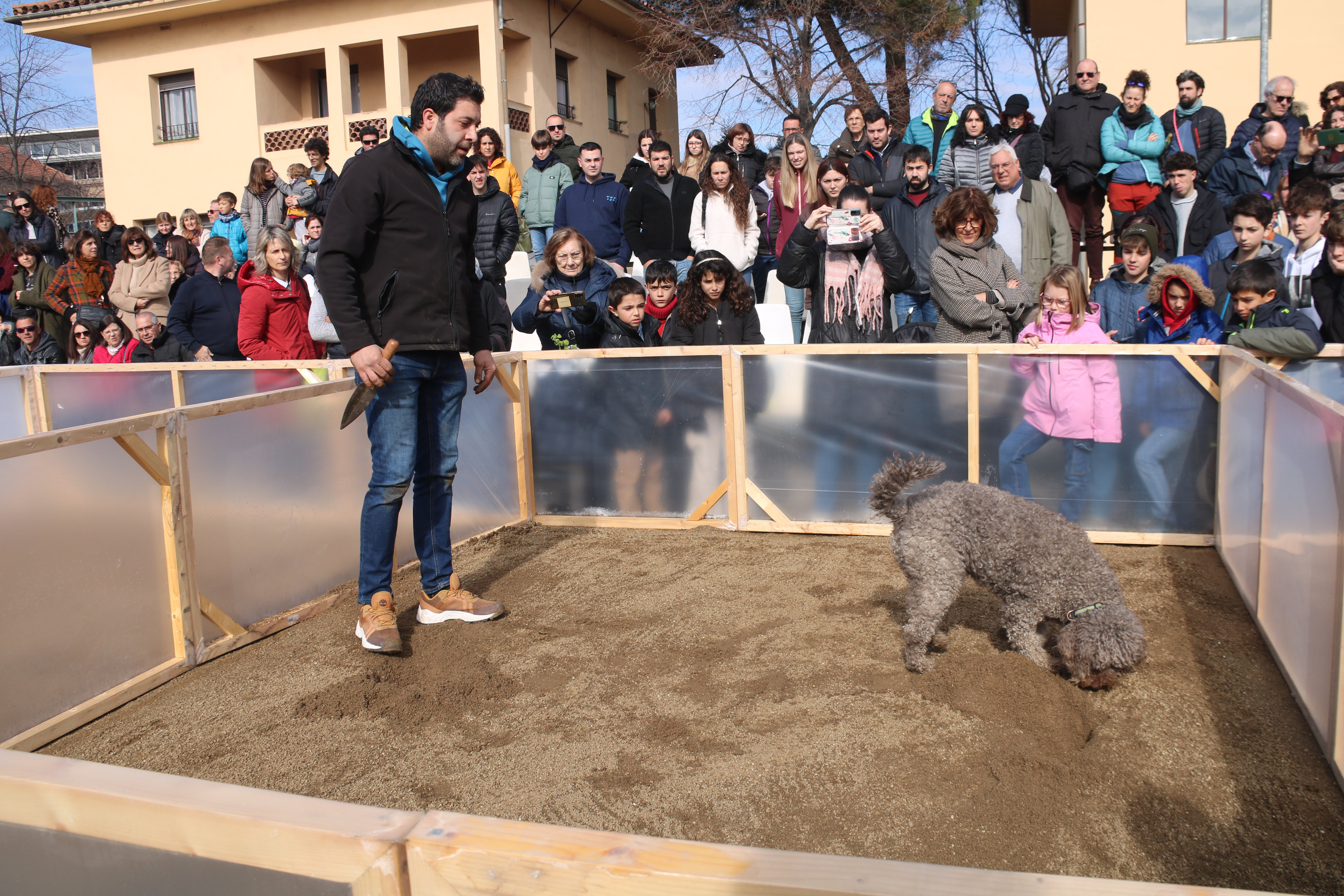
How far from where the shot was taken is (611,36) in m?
22.4

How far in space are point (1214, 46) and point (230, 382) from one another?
14242mm

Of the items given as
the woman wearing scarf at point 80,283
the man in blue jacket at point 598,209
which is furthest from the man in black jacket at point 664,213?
the woman wearing scarf at point 80,283

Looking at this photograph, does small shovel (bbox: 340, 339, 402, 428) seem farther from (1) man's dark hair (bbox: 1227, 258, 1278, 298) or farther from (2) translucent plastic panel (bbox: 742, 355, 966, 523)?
(1) man's dark hair (bbox: 1227, 258, 1278, 298)

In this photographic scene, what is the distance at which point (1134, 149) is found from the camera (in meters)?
8.48

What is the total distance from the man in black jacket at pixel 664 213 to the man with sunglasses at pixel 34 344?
6327 millimetres

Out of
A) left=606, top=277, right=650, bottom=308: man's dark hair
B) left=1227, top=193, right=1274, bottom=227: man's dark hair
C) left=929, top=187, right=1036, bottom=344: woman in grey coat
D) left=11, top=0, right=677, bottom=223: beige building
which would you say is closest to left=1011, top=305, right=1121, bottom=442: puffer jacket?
left=929, top=187, right=1036, bottom=344: woman in grey coat

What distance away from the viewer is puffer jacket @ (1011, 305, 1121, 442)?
219 inches

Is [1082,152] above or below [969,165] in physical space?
above

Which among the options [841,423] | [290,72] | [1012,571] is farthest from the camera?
[290,72]

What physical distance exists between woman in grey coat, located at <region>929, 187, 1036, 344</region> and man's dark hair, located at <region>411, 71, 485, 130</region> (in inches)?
134

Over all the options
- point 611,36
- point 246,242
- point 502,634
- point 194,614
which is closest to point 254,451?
point 194,614

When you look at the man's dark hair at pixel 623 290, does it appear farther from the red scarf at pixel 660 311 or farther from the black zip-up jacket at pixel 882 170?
the black zip-up jacket at pixel 882 170

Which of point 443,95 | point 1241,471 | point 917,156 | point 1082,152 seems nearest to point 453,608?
point 443,95

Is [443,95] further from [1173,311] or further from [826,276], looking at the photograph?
[1173,311]
